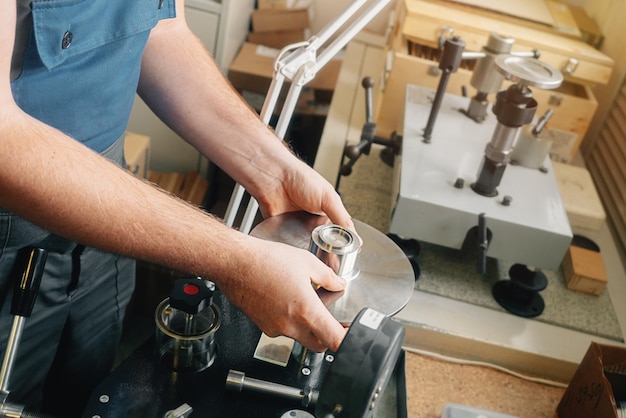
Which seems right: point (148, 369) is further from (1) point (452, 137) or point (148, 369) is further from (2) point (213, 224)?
(1) point (452, 137)

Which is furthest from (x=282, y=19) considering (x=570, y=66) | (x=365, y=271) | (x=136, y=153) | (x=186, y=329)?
(x=186, y=329)

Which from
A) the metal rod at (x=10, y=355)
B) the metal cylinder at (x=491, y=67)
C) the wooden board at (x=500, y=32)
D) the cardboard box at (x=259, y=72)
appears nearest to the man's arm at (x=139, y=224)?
the metal rod at (x=10, y=355)

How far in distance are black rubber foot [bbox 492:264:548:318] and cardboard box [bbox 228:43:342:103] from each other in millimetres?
1394

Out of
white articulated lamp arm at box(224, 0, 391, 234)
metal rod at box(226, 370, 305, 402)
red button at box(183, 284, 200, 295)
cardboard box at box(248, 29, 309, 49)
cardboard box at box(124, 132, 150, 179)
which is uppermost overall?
white articulated lamp arm at box(224, 0, 391, 234)

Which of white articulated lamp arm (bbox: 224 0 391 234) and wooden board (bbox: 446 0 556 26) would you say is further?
wooden board (bbox: 446 0 556 26)

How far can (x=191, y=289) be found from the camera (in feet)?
2.98

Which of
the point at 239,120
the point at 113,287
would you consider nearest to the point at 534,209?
the point at 239,120

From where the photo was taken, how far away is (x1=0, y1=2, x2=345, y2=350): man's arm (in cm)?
74

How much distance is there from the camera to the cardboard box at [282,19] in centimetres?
286

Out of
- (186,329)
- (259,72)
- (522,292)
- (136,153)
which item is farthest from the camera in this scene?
(259,72)

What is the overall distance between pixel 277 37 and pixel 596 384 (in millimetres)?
2247

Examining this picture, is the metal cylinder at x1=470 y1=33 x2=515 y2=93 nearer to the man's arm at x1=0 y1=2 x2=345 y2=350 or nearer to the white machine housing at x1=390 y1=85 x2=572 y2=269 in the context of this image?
the white machine housing at x1=390 y1=85 x2=572 y2=269

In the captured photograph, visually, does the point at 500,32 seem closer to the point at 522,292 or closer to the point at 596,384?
the point at 522,292

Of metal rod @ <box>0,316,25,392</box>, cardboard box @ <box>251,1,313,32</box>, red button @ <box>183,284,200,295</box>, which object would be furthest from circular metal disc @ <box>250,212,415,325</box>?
cardboard box @ <box>251,1,313,32</box>
